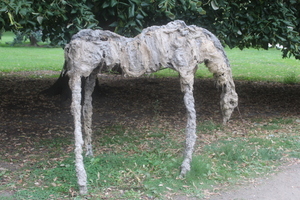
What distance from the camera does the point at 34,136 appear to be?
22.6 ft

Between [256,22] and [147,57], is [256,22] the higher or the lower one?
the higher one

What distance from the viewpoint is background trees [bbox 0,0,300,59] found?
5168mm

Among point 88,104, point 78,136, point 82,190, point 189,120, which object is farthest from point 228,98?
point 82,190

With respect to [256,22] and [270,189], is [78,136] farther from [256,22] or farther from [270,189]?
[256,22]

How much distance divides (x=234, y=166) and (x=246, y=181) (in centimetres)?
48

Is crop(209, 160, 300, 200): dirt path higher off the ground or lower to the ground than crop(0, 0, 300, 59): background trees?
lower

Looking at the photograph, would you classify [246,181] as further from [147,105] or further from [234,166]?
[147,105]

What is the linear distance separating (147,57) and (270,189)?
241 centimetres

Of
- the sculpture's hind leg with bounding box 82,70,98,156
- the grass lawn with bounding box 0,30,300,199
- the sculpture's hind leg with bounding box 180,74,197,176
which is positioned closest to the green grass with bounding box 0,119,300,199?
the grass lawn with bounding box 0,30,300,199

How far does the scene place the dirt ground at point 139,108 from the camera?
5.12 meters

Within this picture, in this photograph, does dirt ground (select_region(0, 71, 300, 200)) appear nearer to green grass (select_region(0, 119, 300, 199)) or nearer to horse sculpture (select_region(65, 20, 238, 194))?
green grass (select_region(0, 119, 300, 199))

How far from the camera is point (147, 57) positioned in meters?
4.75

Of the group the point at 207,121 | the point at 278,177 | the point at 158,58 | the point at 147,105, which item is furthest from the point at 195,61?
the point at 147,105

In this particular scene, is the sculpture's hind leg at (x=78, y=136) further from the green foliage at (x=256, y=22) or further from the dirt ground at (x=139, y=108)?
the green foliage at (x=256, y=22)
